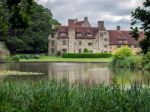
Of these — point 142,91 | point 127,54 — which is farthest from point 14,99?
point 127,54

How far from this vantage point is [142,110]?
10828mm

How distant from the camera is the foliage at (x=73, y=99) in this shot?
35.5 ft

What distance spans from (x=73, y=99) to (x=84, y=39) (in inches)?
3412

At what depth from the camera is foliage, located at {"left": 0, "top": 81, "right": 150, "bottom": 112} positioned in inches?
426

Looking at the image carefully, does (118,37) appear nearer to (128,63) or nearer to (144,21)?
(128,63)

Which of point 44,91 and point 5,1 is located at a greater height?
point 5,1

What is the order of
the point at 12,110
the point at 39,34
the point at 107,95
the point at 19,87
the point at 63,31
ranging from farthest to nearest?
1. the point at 63,31
2. the point at 39,34
3. the point at 19,87
4. the point at 107,95
5. the point at 12,110

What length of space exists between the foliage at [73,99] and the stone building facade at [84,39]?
8327 centimetres

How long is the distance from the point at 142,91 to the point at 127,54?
40008 millimetres

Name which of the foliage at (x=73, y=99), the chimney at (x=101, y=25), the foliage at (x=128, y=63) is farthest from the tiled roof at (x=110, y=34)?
the foliage at (x=73, y=99)

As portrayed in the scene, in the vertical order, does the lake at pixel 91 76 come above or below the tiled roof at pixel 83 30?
Result: below

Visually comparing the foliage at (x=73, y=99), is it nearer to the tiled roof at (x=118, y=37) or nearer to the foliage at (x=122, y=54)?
the foliage at (x=122, y=54)

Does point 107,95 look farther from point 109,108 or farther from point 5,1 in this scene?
point 5,1

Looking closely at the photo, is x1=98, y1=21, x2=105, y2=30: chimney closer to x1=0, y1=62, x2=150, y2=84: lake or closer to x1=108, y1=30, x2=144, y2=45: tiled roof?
x1=108, y1=30, x2=144, y2=45: tiled roof
